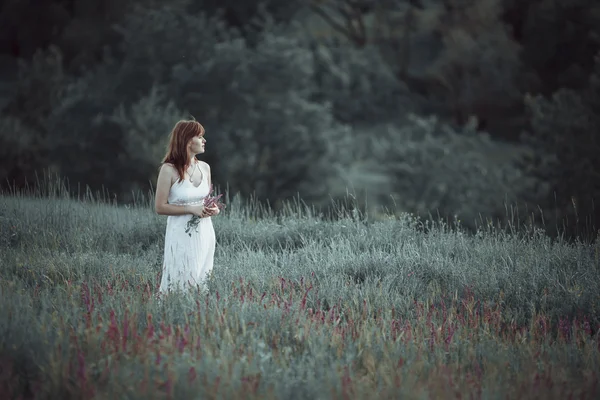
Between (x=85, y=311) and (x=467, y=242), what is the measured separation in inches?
203

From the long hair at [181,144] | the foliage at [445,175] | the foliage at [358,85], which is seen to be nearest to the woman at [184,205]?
the long hair at [181,144]

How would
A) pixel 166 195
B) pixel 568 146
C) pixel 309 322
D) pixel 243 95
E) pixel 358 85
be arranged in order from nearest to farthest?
1. pixel 309 322
2. pixel 166 195
3. pixel 568 146
4. pixel 243 95
5. pixel 358 85

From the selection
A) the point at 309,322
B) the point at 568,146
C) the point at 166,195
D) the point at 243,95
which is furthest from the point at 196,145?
the point at 568,146

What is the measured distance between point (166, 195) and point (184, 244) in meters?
0.47

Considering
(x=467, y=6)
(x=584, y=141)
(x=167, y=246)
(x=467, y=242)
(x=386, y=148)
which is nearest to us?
(x=167, y=246)

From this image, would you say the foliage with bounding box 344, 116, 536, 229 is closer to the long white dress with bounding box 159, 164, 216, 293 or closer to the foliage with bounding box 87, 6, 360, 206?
the foliage with bounding box 87, 6, 360, 206

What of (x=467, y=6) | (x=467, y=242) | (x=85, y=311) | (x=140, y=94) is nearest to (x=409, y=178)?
(x=140, y=94)

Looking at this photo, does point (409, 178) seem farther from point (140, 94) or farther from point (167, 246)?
point (167, 246)

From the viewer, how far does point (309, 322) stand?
524 cm

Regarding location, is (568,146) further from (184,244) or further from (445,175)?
(184,244)

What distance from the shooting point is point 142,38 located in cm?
2427

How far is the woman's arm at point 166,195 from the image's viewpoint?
6125 mm

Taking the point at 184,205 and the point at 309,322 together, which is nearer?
the point at 309,322

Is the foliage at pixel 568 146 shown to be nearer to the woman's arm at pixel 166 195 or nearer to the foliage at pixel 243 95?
the foliage at pixel 243 95
